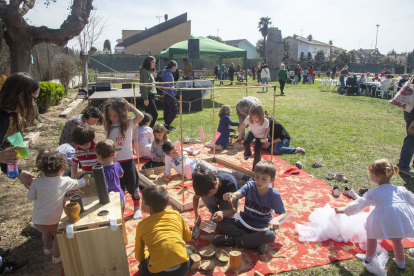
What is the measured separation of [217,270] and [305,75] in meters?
24.0

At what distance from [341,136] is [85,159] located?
6398 mm

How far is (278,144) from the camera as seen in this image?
20.5ft

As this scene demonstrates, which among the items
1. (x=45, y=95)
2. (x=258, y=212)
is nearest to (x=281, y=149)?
(x=258, y=212)

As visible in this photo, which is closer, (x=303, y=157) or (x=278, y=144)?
(x=303, y=157)

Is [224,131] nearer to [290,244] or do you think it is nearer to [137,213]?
[137,213]

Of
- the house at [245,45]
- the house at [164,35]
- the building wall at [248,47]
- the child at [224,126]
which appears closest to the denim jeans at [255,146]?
the child at [224,126]

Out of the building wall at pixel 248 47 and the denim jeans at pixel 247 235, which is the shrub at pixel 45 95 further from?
the building wall at pixel 248 47

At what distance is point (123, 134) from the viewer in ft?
12.2

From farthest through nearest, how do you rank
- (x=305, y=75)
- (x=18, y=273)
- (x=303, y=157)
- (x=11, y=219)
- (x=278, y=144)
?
1. (x=305, y=75)
2. (x=278, y=144)
3. (x=303, y=157)
4. (x=11, y=219)
5. (x=18, y=273)

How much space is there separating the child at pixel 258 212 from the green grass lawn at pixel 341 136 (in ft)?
1.48

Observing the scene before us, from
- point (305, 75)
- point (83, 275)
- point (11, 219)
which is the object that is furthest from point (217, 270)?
point (305, 75)

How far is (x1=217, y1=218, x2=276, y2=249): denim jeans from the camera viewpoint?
2.98 m

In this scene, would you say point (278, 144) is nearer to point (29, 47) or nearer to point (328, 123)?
point (328, 123)

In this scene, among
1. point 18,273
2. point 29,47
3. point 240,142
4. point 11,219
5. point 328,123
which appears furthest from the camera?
point 328,123
